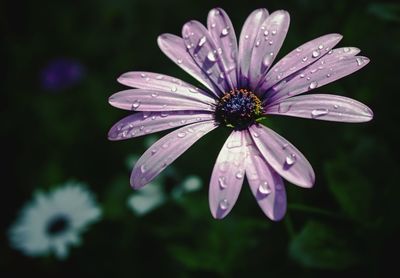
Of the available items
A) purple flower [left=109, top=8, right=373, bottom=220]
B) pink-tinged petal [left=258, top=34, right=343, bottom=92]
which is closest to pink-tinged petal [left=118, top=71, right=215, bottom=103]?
purple flower [left=109, top=8, right=373, bottom=220]

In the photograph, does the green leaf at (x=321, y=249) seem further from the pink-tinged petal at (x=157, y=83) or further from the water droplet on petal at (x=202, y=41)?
the water droplet on petal at (x=202, y=41)

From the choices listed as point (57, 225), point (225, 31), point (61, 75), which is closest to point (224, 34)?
point (225, 31)

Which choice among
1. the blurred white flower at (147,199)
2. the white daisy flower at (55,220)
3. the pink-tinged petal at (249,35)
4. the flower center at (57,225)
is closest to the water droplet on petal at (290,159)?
the pink-tinged petal at (249,35)

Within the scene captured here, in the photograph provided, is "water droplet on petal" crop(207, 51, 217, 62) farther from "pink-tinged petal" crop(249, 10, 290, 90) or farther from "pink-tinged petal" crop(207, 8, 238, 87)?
"pink-tinged petal" crop(249, 10, 290, 90)

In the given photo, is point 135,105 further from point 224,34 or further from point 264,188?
point 264,188

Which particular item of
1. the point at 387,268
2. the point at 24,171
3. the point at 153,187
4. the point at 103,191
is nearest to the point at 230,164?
the point at 387,268

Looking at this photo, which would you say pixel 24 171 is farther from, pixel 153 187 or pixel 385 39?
pixel 385 39
